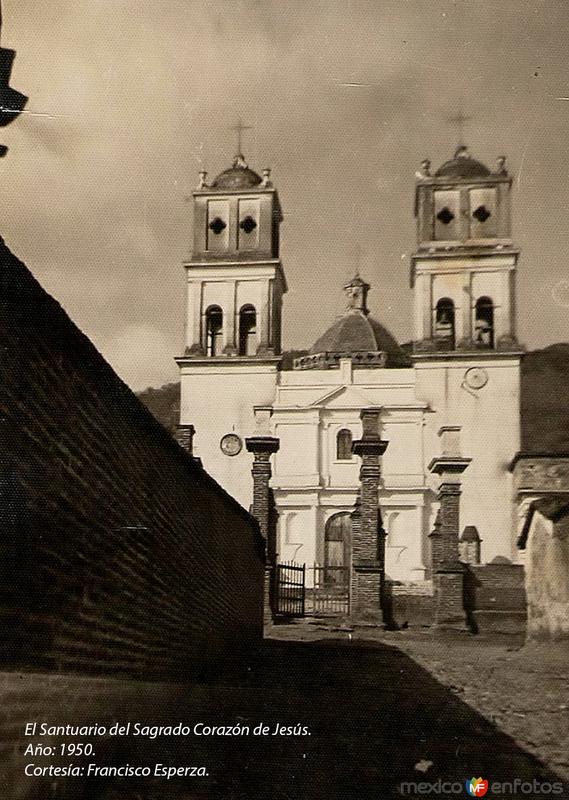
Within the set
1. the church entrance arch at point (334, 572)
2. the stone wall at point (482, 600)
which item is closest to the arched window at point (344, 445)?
the church entrance arch at point (334, 572)

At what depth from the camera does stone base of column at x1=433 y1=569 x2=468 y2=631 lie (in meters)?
10.8

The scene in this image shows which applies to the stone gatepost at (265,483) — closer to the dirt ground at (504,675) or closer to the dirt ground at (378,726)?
the dirt ground at (504,675)

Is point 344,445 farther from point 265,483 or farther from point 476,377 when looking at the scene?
point 476,377

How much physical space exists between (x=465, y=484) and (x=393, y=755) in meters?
6.37

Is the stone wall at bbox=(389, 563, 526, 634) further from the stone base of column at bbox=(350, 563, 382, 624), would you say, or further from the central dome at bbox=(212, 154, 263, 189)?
the central dome at bbox=(212, 154, 263, 189)

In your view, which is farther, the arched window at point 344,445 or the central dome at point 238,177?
the arched window at point 344,445

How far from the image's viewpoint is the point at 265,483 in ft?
35.3

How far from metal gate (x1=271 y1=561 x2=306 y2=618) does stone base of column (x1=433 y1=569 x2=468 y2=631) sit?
1.54m

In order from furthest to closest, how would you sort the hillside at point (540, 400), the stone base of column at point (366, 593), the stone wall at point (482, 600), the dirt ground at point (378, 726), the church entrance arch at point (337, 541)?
the church entrance arch at point (337, 541), the stone base of column at point (366, 593), the stone wall at point (482, 600), the hillside at point (540, 400), the dirt ground at point (378, 726)

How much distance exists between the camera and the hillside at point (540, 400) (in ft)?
29.0

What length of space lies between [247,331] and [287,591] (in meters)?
3.27

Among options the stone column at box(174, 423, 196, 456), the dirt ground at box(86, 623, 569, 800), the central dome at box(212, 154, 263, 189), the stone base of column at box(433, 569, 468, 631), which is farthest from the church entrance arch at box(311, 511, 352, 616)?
the central dome at box(212, 154, 263, 189)

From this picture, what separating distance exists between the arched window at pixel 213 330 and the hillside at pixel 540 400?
89 cm

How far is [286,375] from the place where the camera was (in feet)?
38.0
